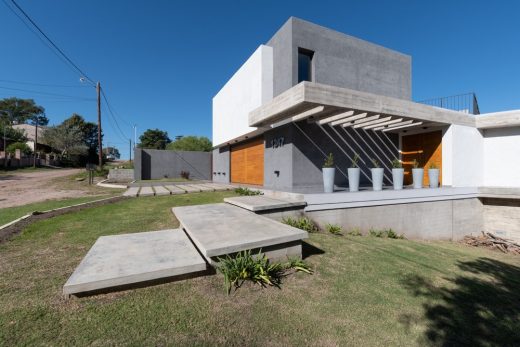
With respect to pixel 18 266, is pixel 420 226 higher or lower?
lower

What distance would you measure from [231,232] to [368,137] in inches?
369

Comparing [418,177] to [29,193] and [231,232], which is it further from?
[29,193]

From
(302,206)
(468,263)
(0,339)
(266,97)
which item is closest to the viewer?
(0,339)

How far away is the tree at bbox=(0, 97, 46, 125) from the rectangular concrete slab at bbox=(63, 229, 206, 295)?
69208 mm

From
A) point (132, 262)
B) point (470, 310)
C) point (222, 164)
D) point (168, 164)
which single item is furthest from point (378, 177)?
point (168, 164)

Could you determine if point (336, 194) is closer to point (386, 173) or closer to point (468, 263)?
point (468, 263)

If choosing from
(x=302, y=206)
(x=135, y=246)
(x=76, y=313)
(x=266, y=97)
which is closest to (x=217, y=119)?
(x=266, y=97)

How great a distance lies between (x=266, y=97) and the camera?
10.2 meters

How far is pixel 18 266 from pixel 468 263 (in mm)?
7729

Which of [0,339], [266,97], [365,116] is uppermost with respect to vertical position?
[266,97]

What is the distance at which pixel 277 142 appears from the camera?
9.98 m

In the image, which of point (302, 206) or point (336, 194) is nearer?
point (302, 206)

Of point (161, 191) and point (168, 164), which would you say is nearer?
point (161, 191)

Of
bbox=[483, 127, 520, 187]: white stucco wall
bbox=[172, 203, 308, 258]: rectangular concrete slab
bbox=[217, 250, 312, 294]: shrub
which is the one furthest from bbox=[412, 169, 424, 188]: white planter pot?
bbox=[217, 250, 312, 294]: shrub
